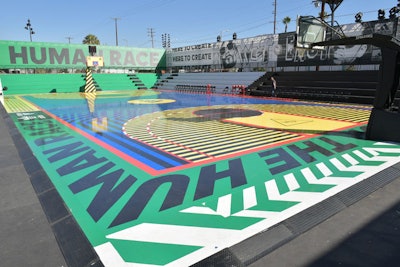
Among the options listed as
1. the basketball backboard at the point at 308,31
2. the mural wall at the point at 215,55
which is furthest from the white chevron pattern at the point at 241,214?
the mural wall at the point at 215,55

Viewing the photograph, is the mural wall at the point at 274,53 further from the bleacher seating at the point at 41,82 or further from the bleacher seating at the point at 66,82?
the bleacher seating at the point at 41,82

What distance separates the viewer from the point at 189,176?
15.8 ft

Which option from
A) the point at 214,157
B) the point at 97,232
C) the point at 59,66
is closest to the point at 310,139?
the point at 214,157

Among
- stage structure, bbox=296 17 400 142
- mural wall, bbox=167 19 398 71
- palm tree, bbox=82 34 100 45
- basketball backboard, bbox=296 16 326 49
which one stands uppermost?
palm tree, bbox=82 34 100 45

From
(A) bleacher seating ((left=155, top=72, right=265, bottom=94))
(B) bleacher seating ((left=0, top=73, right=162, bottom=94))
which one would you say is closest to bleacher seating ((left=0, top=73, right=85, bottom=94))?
(B) bleacher seating ((left=0, top=73, right=162, bottom=94))

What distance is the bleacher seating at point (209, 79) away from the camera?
24931 millimetres

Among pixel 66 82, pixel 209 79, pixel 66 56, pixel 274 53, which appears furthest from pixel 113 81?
pixel 274 53

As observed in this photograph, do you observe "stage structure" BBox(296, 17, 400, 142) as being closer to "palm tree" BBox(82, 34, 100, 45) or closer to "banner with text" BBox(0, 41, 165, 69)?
"banner with text" BBox(0, 41, 165, 69)

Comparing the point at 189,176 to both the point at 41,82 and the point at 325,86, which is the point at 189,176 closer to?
the point at 325,86

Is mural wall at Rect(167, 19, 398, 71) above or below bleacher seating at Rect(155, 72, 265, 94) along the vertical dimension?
above

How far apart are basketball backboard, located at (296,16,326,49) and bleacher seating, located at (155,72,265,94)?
14744 millimetres

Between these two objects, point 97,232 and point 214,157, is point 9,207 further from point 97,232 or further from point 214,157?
point 214,157

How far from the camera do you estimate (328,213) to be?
351 cm

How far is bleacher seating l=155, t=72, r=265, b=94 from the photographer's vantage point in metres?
24.9
